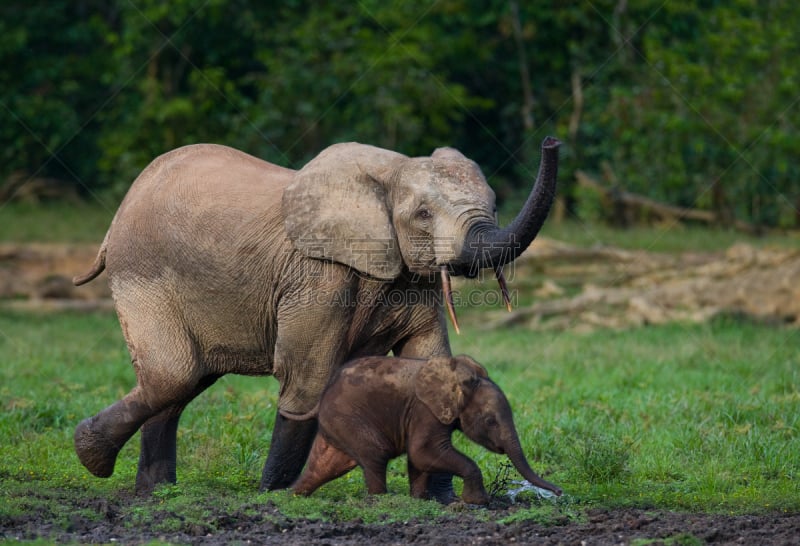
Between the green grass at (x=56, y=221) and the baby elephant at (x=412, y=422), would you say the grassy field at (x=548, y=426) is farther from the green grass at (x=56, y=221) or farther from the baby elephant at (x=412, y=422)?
the green grass at (x=56, y=221)

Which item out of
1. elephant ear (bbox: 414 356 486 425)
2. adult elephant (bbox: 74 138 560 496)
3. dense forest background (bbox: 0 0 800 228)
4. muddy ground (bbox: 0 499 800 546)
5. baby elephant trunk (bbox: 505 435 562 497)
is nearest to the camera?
muddy ground (bbox: 0 499 800 546)

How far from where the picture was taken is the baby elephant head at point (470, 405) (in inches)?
249

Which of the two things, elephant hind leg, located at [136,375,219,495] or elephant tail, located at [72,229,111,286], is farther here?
elephant tail, located at [72,229,111,286]

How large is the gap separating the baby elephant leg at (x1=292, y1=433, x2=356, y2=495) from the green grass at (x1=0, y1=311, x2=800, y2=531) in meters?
0.13

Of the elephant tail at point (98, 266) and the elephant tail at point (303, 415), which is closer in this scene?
the elephant tail at point (303, 415)

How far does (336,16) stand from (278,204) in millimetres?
14889

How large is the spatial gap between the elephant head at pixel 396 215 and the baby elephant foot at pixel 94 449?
5.12 feet

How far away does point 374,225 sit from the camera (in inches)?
264

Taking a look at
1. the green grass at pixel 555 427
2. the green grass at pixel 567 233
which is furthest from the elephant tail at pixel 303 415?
the green grass at pixel 567 233

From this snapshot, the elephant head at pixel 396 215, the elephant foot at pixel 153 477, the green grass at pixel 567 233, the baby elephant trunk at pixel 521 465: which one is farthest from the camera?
the green grass at pixel 567 233

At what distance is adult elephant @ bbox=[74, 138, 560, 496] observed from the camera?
6652 millimetres

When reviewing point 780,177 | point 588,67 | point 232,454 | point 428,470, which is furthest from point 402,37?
point 428,470

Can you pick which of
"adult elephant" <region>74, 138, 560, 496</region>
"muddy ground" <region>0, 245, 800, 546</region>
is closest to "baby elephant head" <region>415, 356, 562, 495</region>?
"muddy ground" <region>0, 245, 800, 546</region>

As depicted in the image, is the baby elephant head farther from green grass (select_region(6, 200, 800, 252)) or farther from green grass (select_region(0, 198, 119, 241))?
green grass (select_region(0, 198, 119, 241))
